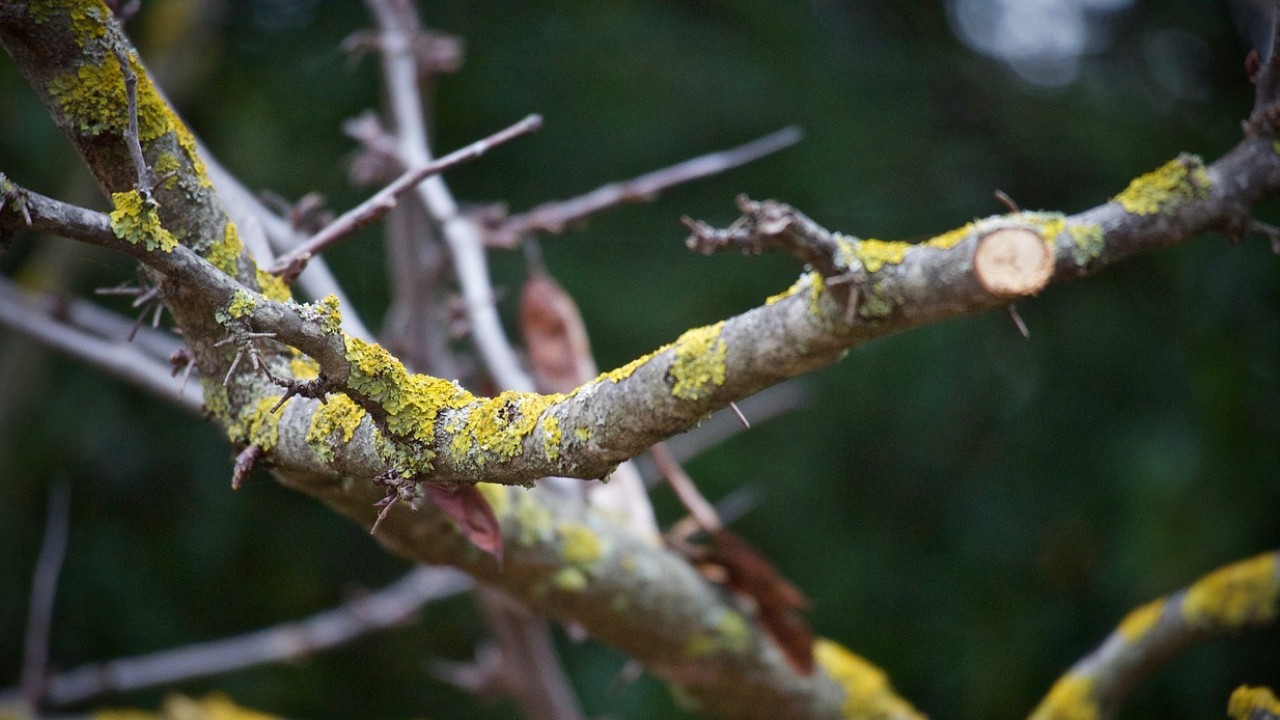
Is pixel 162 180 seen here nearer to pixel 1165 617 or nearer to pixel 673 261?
pixel 1165 617

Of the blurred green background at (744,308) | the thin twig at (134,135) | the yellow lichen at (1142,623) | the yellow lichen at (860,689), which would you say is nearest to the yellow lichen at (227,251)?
the thin twig at (134,135)

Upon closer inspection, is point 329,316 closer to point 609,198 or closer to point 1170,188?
point 1170,188

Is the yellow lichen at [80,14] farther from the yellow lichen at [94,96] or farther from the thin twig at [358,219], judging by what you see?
the thin twig at [358,219]

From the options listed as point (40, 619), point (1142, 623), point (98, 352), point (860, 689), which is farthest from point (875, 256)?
point (40, 619)

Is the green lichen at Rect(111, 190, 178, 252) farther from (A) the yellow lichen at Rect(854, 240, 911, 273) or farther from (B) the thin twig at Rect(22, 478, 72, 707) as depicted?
(B) the thin twig at Rect(22, 478, 72, 707)

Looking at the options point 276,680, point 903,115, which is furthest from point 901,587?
point 276,680

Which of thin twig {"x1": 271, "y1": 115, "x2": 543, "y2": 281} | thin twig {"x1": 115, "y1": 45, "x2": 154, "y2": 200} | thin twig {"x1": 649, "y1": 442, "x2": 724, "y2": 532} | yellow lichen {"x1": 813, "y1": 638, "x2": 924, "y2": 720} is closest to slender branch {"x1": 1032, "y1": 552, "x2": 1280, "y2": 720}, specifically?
yellow lichen {"x1": 813, "y1": 638, "x2": 924, "y2": 720}
